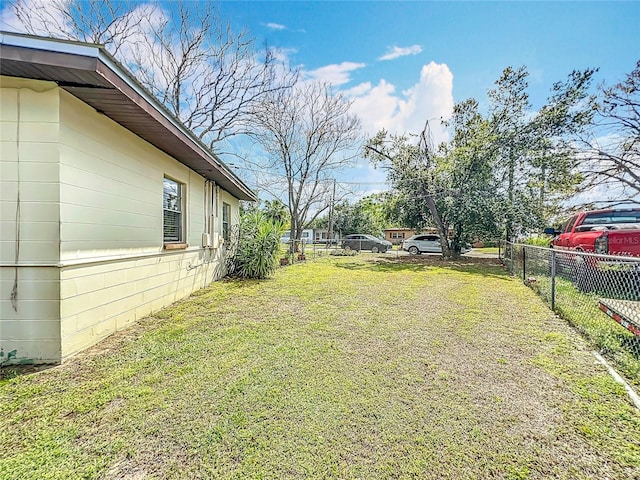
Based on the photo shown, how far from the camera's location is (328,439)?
195 centimetres

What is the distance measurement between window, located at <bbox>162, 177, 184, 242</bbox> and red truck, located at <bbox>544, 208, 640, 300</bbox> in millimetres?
6565

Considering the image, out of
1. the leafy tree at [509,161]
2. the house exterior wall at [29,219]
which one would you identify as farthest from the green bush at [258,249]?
the leafy tree at [509,161]

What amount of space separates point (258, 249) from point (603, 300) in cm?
718

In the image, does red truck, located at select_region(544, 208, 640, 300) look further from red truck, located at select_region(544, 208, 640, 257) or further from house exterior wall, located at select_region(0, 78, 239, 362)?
house exterior wall, located at select_region(0, 78, 239, 362)

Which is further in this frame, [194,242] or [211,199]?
[211,199]

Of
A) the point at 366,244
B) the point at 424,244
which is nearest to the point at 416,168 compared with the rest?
the point at 424,244

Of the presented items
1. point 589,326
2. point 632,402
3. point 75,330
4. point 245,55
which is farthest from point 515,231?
point 75,330

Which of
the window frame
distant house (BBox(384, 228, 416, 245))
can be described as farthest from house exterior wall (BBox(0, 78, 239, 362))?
distant house (BBox(384, 228, 416, 245))

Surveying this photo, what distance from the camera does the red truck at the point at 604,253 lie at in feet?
11.3

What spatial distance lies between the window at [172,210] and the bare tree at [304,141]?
10255 millimetres

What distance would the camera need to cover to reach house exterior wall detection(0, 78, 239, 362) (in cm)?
301

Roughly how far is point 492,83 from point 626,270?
1423 cm

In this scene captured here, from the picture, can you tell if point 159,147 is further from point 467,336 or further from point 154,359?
point 467,336

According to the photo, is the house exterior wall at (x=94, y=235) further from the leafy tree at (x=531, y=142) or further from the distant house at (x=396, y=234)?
the distant house at (x=396, y=234)
